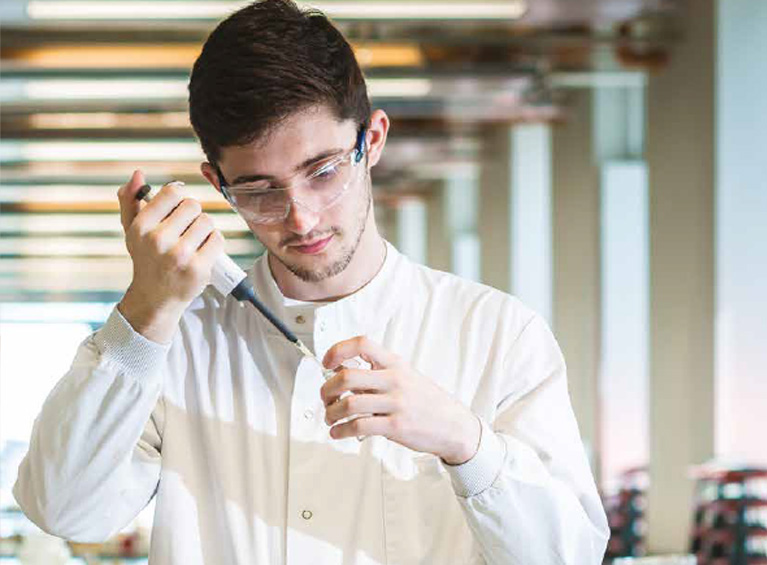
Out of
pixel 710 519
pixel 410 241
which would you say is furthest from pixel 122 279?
pixel 710 519

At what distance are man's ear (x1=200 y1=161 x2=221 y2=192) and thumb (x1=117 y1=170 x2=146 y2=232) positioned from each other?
0.18m

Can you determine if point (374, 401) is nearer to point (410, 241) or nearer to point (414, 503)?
point (414, 503)

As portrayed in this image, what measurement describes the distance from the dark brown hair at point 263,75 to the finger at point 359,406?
35 cm

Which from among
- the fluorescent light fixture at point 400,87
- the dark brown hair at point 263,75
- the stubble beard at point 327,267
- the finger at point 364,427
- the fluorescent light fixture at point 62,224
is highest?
the fluorescent light fixture at point 400,87

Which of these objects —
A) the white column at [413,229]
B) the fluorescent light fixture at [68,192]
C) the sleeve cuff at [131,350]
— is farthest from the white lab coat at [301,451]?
the white column at [413,229]

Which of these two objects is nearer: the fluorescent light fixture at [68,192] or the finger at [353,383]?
the finger at [353,383]

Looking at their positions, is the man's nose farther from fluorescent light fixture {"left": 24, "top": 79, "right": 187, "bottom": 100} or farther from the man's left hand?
fluorescent light fixture {"left": 24, "top": 79, "right": 187, "bottom": 100}

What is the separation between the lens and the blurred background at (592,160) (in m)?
7.01

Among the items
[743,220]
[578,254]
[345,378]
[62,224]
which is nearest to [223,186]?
[345,378]

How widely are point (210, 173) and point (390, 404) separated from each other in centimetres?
46

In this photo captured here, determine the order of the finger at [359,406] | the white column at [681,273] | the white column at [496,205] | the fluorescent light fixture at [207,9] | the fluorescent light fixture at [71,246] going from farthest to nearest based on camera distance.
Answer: the fluorescent light fixture at [71,246] → the white column at [496,205] → the white column at [681,273] → the fluorescent light fixture at [207,9] → the finger at [359,406]

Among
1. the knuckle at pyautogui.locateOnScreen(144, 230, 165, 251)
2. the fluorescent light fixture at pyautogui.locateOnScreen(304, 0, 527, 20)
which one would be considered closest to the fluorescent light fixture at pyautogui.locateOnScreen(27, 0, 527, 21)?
the fluorescent light fixture at pyautogui.locateOnScreen(304, 0, 527, 20)

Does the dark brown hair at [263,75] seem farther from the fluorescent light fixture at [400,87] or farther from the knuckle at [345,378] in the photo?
the fluorescent light fixture at [400,87]

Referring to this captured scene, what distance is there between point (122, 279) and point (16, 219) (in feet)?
29.5
